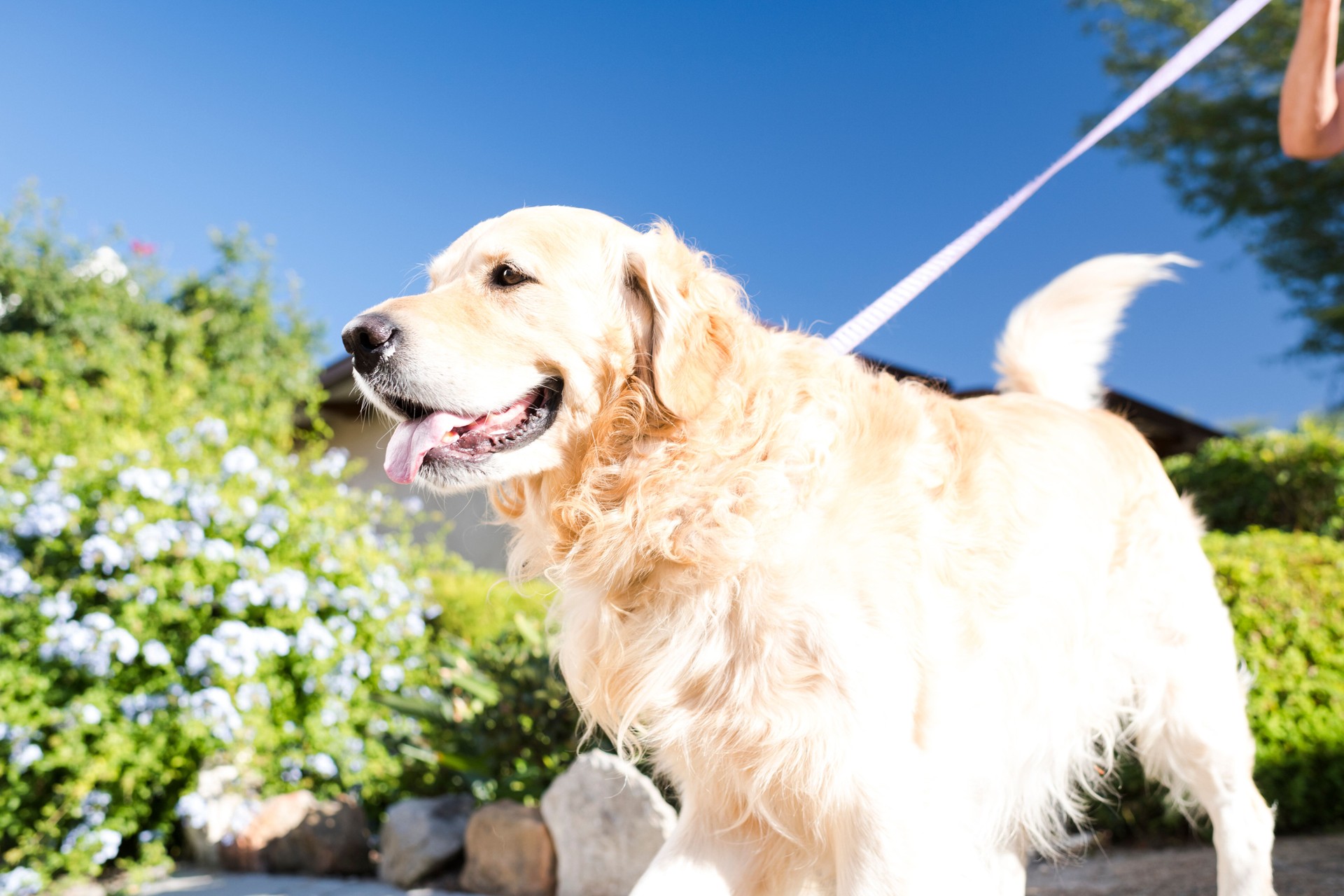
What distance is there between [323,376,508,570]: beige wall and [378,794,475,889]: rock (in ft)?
19.2

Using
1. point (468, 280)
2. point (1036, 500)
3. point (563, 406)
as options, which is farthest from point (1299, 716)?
point (468, 280)

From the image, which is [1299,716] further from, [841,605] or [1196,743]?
[841,605]

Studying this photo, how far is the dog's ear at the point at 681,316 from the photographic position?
2016mm

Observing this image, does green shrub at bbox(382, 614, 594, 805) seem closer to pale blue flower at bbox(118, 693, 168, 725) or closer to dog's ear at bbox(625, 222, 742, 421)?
pale blue flower at bbox(118, 693, 168, 725)

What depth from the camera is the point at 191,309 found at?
643 inches

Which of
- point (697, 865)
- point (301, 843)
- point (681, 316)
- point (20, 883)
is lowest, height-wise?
point (20, 883)

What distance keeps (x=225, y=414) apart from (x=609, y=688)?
12587 mm

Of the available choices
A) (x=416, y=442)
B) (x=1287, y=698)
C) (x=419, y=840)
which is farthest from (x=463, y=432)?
(x=1287, y=698)

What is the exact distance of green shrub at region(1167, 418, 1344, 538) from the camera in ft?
23.4

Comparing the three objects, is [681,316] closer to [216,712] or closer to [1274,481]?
[216,712]

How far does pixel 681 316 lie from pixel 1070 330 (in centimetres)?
195

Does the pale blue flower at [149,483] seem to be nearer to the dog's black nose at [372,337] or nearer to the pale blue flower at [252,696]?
the pale blue flower at [252,696]

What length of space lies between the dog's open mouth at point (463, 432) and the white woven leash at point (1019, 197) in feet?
2.76

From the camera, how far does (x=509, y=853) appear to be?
370cm
